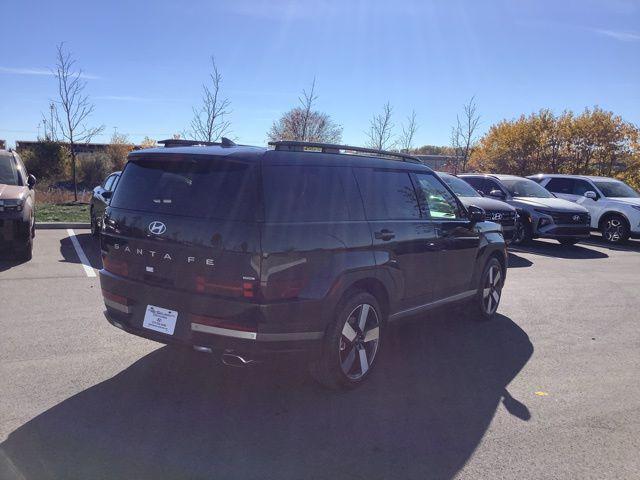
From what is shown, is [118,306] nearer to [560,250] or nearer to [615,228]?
[560,250]

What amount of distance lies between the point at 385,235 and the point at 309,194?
0.87m

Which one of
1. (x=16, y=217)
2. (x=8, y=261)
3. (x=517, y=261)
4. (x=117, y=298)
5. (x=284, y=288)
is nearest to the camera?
(x=284, y=288)

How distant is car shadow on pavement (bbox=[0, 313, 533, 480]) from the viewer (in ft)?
10.2

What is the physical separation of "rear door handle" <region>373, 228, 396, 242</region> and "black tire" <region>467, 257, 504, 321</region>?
2.09 metres

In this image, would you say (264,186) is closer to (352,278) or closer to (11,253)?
(352,278)

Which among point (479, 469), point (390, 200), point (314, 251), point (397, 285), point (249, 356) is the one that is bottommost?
point (479, 469)

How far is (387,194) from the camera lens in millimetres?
4816

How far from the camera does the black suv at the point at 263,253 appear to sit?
3.58 metres

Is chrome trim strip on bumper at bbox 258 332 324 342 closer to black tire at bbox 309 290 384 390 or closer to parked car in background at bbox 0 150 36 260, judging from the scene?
black tire at bbox 309 290 384 390

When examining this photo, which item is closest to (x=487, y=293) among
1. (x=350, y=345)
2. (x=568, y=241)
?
(x=350, y=345)

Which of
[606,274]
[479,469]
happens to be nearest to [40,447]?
[479,469]

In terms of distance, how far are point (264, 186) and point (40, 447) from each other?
6.83ft

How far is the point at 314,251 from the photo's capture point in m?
3.79

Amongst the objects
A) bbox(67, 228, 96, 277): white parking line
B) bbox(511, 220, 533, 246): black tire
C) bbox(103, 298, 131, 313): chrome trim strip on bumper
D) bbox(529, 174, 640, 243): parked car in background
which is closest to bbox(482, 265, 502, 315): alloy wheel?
bbox(103, 298, 131, 313): chrome trim strip on bumper
